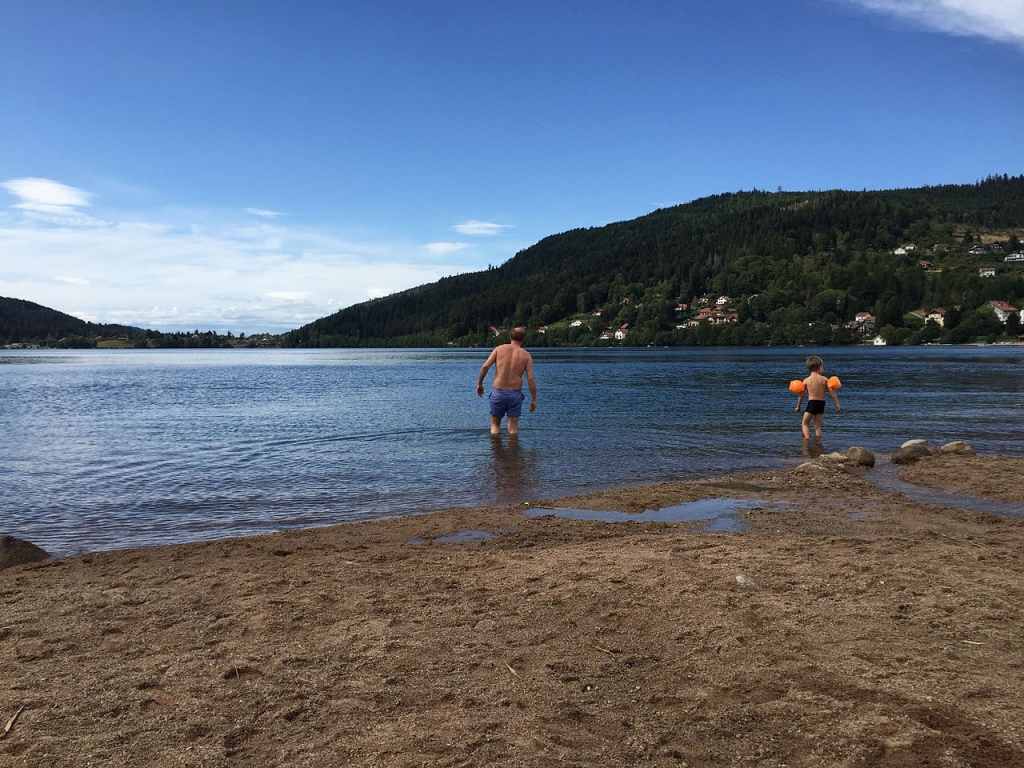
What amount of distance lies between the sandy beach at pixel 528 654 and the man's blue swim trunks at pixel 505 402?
30.7 feet

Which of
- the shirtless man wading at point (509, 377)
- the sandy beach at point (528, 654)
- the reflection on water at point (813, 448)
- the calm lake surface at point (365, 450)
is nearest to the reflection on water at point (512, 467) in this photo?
the calm lake surface at point (365, 450)

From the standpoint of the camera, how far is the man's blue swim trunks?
1734 cm

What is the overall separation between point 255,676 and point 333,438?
16196 mm

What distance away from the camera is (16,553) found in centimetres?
764

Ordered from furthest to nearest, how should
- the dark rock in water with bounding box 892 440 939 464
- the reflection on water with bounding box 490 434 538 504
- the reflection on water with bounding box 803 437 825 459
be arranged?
the reflection on water with bounding box 803 437 825 459 → the dark rock in water with bounding box 892 440 939 464 → the reflection on water with bounding box 490 434 538 504

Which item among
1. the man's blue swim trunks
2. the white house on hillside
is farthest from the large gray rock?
the white house on hillside

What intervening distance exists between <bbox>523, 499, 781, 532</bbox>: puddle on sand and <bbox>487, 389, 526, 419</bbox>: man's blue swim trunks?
23.1 ft

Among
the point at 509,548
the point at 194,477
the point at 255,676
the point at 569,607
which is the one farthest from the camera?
the point at 194,477

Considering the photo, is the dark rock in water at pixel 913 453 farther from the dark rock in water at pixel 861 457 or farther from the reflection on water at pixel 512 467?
the reflection on water at pixel 512 467

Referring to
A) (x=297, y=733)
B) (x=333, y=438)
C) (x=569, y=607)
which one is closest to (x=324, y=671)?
(x=297, y=733)

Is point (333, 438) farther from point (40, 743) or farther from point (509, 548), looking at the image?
point (40, 743)

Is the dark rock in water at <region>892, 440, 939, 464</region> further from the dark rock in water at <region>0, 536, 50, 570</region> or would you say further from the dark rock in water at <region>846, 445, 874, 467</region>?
the dark rock in water at <region>0, 536, 50, 570</region>

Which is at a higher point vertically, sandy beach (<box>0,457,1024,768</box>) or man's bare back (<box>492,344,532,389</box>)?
man's bare back (<box>492,344,532,389</box>)

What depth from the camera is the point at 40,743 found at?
3.53 meters
